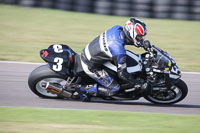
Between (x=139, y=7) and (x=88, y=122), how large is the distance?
8453mm

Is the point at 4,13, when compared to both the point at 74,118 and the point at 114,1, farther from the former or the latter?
the point at 74,118

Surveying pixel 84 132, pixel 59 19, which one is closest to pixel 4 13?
pixel 59 19

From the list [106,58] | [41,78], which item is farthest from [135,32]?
[41,78]

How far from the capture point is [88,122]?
5402 millimetres

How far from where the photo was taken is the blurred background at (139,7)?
1297 centimetres

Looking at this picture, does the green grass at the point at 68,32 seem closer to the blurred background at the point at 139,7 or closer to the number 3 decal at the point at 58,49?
the blurred background at the point at 139,7

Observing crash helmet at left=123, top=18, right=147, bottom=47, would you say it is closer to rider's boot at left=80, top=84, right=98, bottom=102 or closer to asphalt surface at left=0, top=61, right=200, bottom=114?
rider's boot at left=80, top=84, right=98, bottom=102

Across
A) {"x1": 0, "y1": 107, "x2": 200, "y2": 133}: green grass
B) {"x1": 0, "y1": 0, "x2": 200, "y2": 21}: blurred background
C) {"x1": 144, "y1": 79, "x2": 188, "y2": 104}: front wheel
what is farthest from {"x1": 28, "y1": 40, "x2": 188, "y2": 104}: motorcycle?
{"x1": 0, "y1": 0, "x2": 200, "y2": 21}: blurred background

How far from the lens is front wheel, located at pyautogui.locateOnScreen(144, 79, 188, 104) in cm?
656

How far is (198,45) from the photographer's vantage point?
11.5m

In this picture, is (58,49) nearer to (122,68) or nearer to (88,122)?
(122,68)

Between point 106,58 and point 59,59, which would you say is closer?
point 106,58

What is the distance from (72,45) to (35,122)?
226 inches

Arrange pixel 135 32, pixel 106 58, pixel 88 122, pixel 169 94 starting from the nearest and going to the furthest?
1. pixel 88 122
2. pixel 135 32
3. pixel 106 58
4. pixel 169 94
